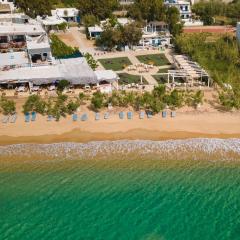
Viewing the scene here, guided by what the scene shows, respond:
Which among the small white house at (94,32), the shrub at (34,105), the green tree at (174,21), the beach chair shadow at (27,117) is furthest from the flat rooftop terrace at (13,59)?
the green tree at (174,21)

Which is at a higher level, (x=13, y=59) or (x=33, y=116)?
(x=13, y=59)

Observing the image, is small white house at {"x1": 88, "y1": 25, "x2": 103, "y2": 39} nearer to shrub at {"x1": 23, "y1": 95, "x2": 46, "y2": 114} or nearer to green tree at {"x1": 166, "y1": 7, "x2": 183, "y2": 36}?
green tree at {"x1": 166, "y1": 7, "x2": 183, "y2": 36}

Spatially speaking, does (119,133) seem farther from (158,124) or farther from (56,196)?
(56,196)

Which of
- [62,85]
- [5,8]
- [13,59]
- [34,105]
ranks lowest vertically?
[34,105]

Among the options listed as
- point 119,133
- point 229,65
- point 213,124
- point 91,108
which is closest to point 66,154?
point 119,133

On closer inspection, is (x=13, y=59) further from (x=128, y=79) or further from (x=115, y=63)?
(x=128, y=79)

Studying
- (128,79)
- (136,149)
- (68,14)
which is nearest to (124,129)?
(136,149)
